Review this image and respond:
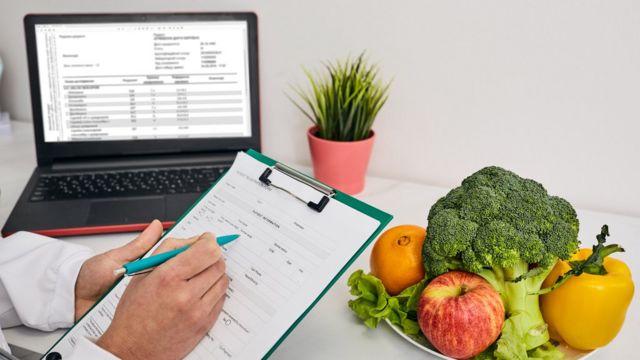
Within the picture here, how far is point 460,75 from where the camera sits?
3.43ft

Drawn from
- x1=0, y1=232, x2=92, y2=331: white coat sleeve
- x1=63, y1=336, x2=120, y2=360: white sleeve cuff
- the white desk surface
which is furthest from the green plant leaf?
x1=63, y1=336, x2=120, y2=360: white sleeve cuff

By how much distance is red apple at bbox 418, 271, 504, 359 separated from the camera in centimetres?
62

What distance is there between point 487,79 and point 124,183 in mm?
677

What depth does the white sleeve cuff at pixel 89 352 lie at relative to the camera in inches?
23.3

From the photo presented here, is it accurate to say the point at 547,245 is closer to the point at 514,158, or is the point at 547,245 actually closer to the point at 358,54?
the point at 514,158

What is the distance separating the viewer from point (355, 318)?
0.76 m

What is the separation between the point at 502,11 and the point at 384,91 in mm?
240

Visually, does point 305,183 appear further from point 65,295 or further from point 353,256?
point 65,295

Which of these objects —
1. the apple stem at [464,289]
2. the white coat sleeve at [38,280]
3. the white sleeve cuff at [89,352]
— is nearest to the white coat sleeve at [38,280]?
the white coat sleeve at [38,280]

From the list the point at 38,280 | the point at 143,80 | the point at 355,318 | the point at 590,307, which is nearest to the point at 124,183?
the point at 143,80

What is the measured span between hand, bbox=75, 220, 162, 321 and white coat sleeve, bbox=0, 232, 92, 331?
0.01 m

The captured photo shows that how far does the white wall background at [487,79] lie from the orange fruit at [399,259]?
0.39 meters

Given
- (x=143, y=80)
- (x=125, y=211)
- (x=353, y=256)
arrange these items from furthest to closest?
(x=143, y=80)
(x=125, y=211)
(x=353, y=256)

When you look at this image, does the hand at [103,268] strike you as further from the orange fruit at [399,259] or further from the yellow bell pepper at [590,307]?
the yellow bell pepper at [590,307]
